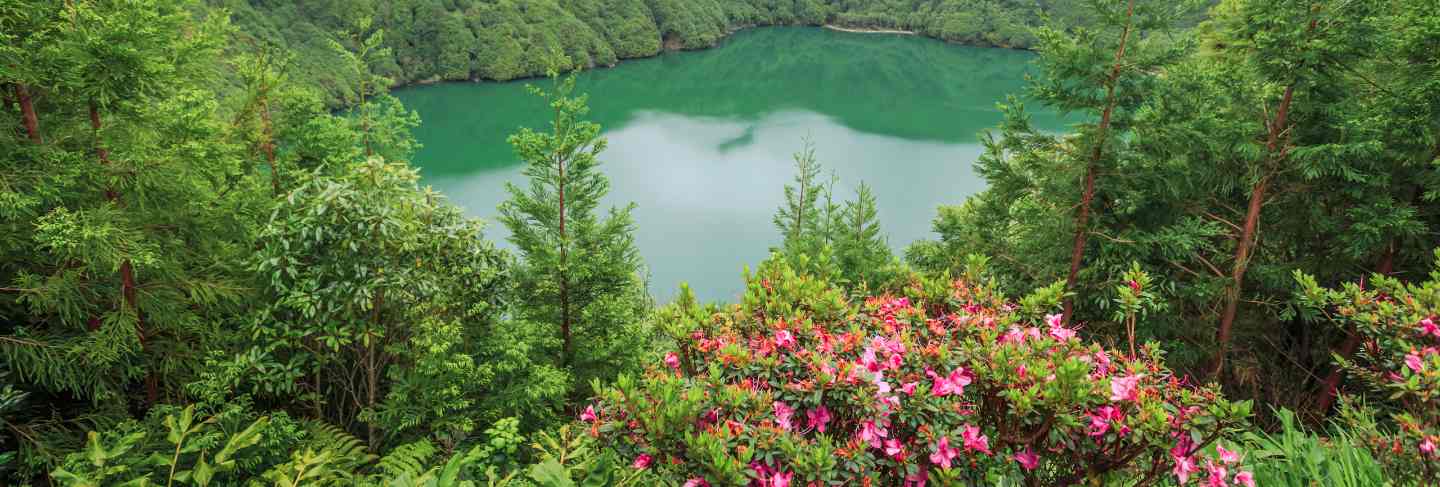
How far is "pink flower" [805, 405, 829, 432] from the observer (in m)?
2.60

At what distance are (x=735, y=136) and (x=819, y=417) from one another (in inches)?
1189

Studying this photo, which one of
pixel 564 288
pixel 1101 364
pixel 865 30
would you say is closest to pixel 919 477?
pixel 1101 364

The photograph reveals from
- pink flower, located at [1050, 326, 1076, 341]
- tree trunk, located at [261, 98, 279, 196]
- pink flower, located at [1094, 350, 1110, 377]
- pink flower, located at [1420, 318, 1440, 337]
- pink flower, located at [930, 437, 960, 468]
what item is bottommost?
pink flower, located at [930, 437, 960, 468]

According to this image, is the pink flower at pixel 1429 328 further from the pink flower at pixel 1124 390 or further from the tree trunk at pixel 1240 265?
the tree trunk at pixel 1240 265

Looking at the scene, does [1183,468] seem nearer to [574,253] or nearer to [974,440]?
[974,440]

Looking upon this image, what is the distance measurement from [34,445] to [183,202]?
162cm

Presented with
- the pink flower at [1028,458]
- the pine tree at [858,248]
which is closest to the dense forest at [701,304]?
the pink flower at [1028,458]

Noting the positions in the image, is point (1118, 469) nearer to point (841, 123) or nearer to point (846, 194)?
point (846, 194)

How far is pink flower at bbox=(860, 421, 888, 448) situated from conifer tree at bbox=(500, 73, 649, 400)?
4.23 m

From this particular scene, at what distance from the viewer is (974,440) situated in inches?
95.9

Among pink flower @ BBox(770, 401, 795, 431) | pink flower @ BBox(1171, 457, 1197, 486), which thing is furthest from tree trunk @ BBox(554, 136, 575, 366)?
pink flower @ BBox(1171, 457, 1197, 486)

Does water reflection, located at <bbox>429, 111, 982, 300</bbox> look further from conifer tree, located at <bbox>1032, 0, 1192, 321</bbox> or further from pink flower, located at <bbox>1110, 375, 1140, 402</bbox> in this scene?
pink flower, located at <bbox>1110, 375, 1140, 402</bbox>

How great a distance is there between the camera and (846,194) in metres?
23.6

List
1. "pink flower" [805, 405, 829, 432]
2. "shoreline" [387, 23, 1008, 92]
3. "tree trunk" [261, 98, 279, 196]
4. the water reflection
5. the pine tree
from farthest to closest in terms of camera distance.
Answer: "shoreline" [387, 23, 1008, 92]
the water reflection
the pine tree
"tree trunk" [261, 98, 279, 196]
"pink flower" [805, 405, 829, 432]
